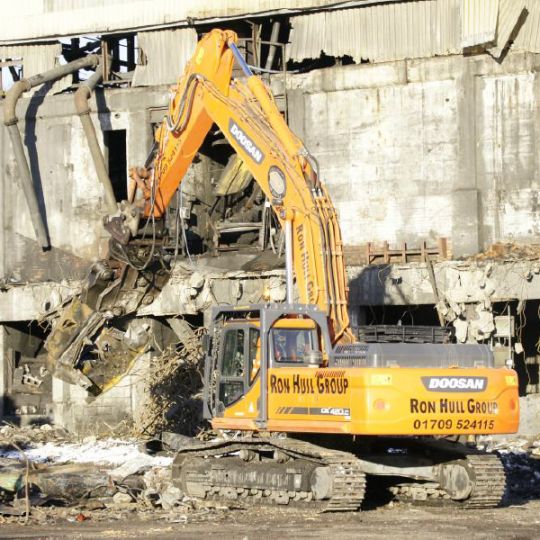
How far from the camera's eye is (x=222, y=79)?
17953 mm

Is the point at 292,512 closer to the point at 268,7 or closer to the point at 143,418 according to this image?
the point at 143,418

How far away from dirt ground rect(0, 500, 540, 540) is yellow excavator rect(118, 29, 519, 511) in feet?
1.22

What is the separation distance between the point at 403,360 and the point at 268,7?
1568 centimetres

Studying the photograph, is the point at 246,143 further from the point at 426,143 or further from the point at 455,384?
the point at 426,143

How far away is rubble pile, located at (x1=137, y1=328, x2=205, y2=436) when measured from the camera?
25.9 m

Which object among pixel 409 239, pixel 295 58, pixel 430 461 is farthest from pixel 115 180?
pixel 430 461

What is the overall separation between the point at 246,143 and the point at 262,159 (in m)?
0.43

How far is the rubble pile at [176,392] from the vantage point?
2592 centimetres

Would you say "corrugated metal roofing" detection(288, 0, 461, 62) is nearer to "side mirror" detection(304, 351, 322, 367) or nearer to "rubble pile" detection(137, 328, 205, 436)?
"rubble pile" detection(137, 328, 205, 436)

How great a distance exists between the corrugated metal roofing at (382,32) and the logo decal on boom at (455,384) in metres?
13.9

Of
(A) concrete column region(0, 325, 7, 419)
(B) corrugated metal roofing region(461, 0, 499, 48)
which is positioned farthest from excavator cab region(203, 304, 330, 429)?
(A) concrete column region(0, 325, 7, 419)

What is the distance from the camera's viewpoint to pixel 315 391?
14.9 m

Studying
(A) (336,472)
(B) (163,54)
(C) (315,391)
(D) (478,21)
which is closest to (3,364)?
(B) (163,54)

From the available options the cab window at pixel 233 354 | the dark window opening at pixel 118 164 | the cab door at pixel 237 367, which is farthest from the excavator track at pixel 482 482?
the dark window opening at pixel 118 164
